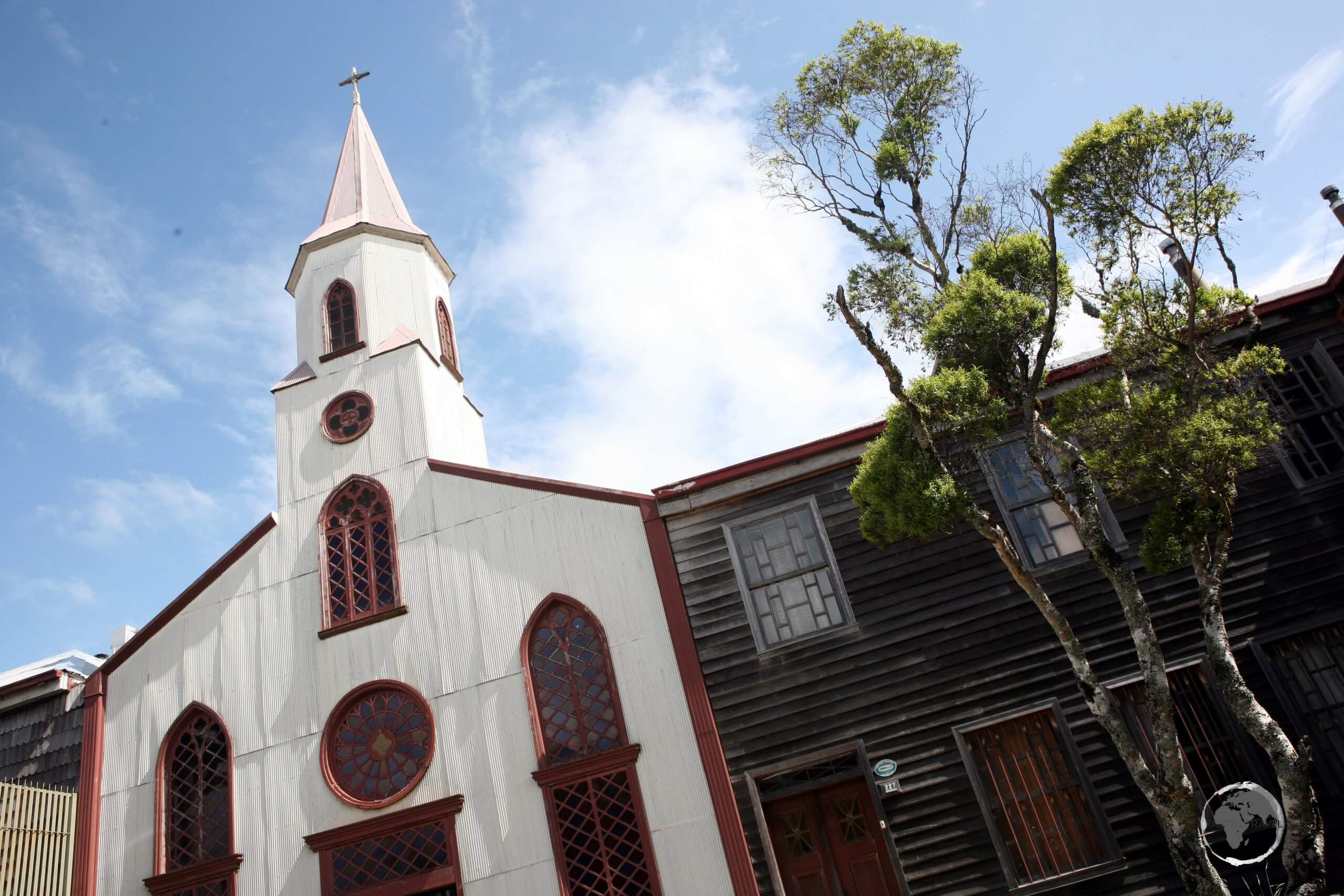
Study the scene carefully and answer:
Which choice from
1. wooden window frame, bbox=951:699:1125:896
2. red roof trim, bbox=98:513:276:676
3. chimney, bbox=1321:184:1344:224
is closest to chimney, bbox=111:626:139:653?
red roof trim, bbox=98:513:276:676

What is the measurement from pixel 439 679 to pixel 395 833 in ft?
6.78

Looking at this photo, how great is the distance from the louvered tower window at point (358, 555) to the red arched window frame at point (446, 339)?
10.9 feet

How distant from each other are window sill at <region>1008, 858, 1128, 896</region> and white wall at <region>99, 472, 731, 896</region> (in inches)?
136

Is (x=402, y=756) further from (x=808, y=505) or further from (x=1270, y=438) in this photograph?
(x=1270, y=438)

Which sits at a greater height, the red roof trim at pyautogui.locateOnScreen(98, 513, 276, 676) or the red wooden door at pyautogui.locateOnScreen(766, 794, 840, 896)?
the red roof trim at pyautogui.locateOnScreen(98, 513, 276, 676)

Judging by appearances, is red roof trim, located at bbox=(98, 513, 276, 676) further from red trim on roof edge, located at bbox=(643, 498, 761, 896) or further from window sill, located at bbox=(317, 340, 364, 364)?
red trim on roof edge, located at bbox=(643, 498, 761, 896)

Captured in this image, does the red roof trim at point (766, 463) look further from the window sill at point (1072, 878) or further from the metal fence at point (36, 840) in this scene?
the metal fence at point (36, 840)

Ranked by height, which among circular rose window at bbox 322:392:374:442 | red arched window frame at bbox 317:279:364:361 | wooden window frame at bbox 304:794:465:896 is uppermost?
red arched window frame at bbox 317:279:364:361

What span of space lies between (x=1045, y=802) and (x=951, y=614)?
7.95 ft

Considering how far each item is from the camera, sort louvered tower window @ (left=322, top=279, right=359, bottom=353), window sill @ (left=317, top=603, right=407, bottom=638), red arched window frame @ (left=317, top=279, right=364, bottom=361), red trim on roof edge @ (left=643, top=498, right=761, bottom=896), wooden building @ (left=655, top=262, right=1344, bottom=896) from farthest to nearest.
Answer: louvered tower window @ (left=322, top=279, right=359, bottom=353)
red arched window frame @ (left=317, top=279, right=364, bottom=361)
window sill @ (left=317, top=603, right=407, bottom=638)
red trim on roof edge @ (left=643, top=498, right=761, bottom=896)
wooden building @ (left=655, top=262, right=1344, bottom=896)

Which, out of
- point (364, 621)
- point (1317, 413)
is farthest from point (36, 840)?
point (1317, 413)

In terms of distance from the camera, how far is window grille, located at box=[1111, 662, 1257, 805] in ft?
34.8

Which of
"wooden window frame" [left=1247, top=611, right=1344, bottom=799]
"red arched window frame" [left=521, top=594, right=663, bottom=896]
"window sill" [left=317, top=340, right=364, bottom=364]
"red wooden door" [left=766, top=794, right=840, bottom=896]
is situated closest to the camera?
"wooden window frame" [left=1247, top=611, right=1344, bottom=799]

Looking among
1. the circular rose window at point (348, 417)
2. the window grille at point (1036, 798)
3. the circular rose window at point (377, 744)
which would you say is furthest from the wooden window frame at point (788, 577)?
the circular rose window at point (348, 417)
